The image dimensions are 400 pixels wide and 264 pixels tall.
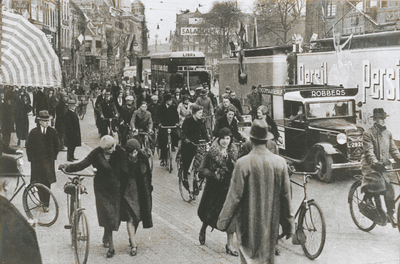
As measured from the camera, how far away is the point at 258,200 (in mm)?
4551

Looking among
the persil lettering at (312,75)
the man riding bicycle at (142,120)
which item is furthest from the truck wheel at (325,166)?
the man riding bicycle at (142,120)

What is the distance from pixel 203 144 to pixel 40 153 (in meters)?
2.84

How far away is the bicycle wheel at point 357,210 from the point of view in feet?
24.1

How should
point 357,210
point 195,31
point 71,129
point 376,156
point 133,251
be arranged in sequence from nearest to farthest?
point 133,251, point 357,210, point 376,156, point 71,129, point 195,31

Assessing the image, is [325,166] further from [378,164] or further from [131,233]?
[131,233]

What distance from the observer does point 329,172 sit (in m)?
10.4

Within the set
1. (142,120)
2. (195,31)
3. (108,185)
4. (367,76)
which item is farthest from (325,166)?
(108,185)

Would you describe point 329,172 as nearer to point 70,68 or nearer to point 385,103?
point 385,103

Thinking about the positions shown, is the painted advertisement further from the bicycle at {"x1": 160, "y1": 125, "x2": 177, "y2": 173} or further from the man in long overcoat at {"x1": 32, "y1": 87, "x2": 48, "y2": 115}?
the man in long overcoat at {"x1": 32, "y1": 87, "x2": 48, "y2": 115}

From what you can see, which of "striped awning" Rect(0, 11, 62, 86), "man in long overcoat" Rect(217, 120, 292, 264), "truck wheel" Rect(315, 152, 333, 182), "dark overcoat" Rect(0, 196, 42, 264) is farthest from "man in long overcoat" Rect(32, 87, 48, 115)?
"dark overcoat" Rect(0, 196, 42, 264)

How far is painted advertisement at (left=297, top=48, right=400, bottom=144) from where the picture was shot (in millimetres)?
10039

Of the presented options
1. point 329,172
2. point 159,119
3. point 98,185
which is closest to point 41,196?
point 98,185

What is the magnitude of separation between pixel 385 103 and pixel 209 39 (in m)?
6.12

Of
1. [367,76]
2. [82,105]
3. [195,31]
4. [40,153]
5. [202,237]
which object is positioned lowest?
[202,237]
